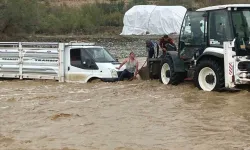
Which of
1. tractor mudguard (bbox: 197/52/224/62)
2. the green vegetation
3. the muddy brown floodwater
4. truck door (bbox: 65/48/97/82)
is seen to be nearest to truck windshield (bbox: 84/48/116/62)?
truck door (bbox: 65/48/97/82)

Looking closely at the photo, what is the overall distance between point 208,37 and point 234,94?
1825 mm

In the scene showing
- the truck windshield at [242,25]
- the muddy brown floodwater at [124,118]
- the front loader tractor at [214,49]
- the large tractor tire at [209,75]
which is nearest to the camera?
the muddy brown floodwater at [124,118]

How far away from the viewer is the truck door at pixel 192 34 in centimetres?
1510

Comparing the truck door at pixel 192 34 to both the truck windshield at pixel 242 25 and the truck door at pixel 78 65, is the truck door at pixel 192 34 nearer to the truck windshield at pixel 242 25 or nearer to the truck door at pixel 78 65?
the truck windshield at pixel 242 25

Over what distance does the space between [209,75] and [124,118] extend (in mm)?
3655

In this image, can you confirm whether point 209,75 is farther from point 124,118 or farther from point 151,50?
point 151,50

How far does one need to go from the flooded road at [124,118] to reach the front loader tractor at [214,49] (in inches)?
17.1

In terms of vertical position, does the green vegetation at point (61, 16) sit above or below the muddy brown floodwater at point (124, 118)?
above

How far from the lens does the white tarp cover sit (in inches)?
2012

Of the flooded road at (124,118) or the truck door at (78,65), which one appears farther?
the truck door at (78,65)

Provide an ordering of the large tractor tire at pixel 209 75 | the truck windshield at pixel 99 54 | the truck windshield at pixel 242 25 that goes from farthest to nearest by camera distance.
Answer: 1. the truck windshield at pixel 99 54
2. the large tractor tire at pixel 209 75
3. the truck windshield at pixel 242 25

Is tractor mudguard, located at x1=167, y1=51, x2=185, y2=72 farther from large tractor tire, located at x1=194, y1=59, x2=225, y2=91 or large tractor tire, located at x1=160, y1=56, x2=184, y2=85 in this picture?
large tractor tire, located at x1=194, y1=59, x2=225, y2=91

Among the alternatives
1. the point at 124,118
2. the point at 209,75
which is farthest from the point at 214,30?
the point at 124,118

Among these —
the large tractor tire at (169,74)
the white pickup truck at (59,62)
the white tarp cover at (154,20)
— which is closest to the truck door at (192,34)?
the large tractor tire at (169,74)
